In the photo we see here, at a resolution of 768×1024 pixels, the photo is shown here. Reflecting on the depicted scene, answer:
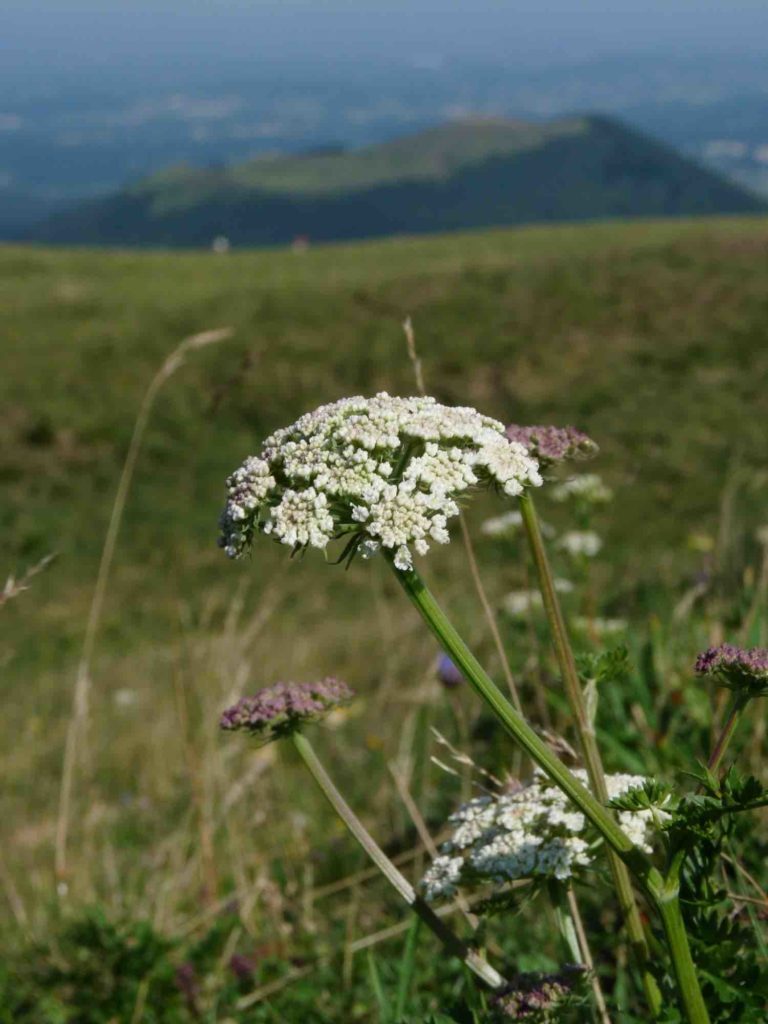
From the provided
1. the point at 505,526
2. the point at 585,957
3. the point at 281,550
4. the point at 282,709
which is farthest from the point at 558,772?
the point at 281,550

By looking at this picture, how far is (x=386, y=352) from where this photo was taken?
2209 cm

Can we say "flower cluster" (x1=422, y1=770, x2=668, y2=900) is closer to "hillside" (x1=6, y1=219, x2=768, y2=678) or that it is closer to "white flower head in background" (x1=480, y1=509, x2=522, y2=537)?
"white flower head in background" (x1=480, y1=509, x2=522, y2=537)

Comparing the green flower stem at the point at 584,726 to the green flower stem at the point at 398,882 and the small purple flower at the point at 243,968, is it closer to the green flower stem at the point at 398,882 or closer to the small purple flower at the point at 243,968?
the green flower stem at the point at 398,882

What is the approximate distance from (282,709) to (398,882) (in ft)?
1.13

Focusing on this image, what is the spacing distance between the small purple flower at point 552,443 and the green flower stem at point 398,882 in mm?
624

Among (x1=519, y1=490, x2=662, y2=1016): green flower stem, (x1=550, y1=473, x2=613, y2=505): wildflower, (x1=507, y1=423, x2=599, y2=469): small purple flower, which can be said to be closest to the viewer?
(x1=519, y1=490, x2=662, y2=1016): green flower stem

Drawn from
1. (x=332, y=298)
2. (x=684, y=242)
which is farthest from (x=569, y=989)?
(x=684, y=242)

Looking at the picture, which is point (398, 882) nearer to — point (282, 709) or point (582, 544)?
point (282, 709)

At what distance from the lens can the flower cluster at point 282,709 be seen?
188 centimetres

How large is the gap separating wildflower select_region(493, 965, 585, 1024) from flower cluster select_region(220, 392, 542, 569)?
2.41 feet

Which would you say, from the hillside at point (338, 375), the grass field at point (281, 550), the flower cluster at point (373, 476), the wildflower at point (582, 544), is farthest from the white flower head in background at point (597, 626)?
the hillside at point (338, 375)

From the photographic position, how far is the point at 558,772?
58.8 inches

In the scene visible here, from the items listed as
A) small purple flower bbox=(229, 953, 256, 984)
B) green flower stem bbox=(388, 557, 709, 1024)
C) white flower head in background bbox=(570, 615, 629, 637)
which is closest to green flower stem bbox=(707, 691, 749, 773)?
green flower stem bbox=(388, 557, 709, 1024)

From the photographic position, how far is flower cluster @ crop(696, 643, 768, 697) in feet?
5.03
